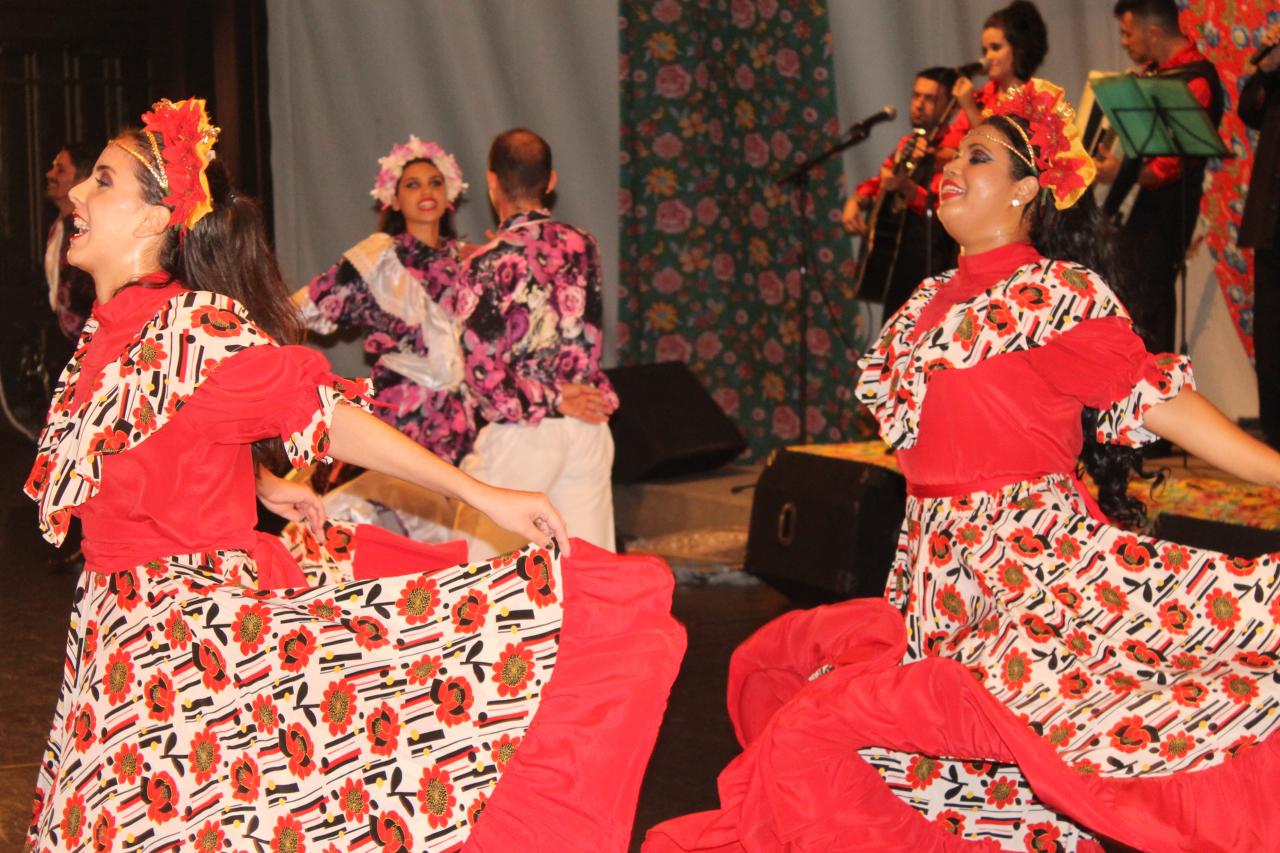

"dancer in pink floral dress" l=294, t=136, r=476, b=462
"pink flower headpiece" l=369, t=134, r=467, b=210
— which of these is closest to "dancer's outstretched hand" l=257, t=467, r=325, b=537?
"dancer in pink floral dress" l=294, t=136, r=476, b=462

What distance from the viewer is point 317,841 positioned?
264 cm

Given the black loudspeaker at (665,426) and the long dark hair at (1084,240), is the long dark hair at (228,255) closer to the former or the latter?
the long dark hair at (1084,240)

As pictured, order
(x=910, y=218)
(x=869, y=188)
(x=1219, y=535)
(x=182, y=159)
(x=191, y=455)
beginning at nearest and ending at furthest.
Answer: (x=191, y=455) → (x=182, y=159) → (x=1219, y=535) → (x=910, y=218) → (x=869, y=188)

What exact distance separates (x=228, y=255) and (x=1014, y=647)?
1.62 metres

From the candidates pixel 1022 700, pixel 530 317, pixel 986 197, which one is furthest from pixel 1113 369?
pixel 530 317

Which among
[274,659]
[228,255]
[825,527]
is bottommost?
[825,527]

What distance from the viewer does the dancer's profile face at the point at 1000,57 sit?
6398mm

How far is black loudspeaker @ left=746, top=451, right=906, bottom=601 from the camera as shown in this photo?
5.81m

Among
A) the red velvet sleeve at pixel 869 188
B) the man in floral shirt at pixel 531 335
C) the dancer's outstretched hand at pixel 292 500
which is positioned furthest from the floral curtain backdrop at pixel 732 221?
the dancer's outstretched hand at pixel 292 500

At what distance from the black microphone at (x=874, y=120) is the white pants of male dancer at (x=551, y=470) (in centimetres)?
226

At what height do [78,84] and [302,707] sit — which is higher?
[78,84]

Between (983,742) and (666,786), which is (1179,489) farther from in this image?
(983,742)

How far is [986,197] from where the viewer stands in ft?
11.9

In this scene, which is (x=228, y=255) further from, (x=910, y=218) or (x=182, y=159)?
(x=910, y=218)
